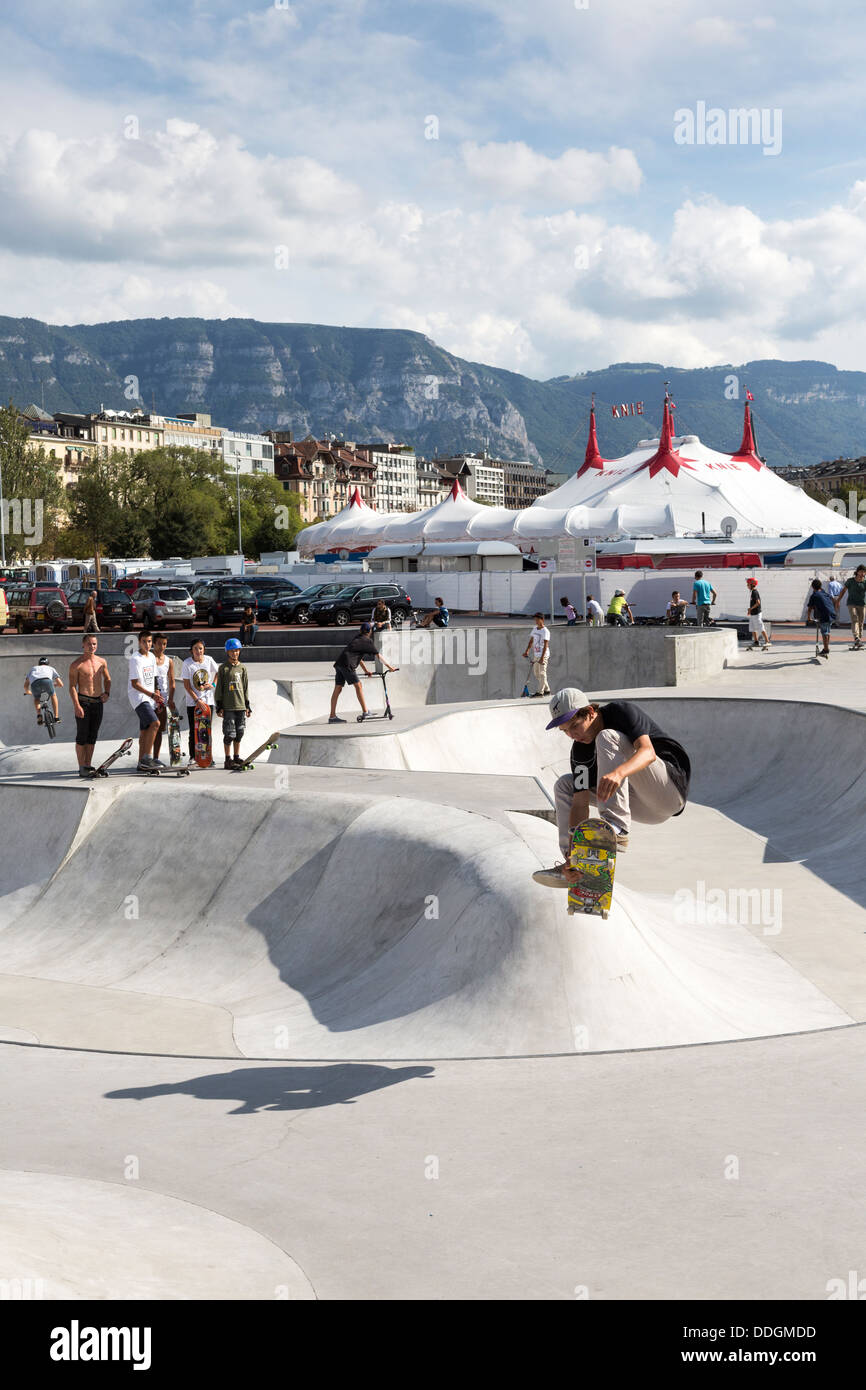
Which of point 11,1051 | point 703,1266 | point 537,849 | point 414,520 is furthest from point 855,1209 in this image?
point 414,520

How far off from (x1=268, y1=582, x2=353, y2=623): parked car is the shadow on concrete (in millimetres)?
34245

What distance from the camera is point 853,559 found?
37188 mm

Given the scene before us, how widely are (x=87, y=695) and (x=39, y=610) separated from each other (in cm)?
2896

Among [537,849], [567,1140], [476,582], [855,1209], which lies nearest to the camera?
[855,1209]

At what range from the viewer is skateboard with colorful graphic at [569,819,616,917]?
5969 mm

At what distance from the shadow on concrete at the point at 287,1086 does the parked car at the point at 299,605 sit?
34.2 meters

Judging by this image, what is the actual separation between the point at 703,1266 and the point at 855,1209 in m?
0.72

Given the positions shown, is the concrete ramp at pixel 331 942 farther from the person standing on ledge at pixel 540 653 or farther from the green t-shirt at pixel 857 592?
the green t-shirt at pixel 857 592

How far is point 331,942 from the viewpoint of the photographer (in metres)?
9.36

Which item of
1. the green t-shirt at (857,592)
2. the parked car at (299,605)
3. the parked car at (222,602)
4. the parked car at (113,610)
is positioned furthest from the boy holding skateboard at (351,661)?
the parked car at (113,610)

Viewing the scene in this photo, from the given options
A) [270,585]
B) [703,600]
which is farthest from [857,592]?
[270,585]

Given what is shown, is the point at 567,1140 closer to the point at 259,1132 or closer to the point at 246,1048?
the point at 259,1132

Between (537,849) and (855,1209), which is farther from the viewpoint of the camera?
(537,849)
